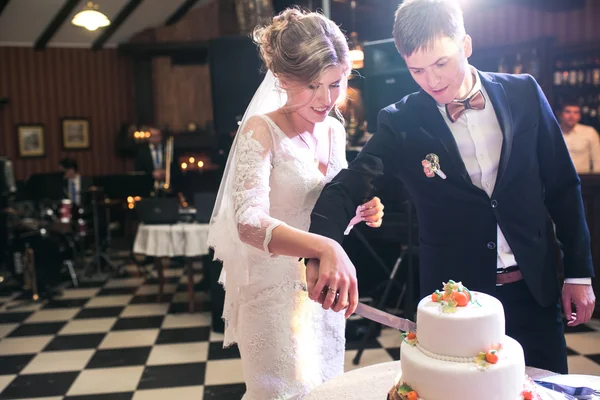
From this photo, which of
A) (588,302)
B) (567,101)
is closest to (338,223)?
(588,302)

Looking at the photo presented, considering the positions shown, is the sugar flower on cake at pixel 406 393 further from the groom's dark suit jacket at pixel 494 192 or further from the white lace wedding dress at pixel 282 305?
the white lace wedding dress at pixel 282 305

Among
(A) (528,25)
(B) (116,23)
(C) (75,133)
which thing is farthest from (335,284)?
(C) (75,133)

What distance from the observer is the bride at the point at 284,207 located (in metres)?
1.54

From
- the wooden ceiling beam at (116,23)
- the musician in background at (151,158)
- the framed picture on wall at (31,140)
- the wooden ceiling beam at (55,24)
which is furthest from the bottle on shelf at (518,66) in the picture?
the framed picture on wall at (31,140)

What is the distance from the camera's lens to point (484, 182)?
62.1 inches

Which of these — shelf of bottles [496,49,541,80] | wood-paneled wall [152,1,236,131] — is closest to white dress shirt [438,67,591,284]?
shelf of bottles [496,49,541,80]

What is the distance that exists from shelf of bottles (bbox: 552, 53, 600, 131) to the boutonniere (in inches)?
281

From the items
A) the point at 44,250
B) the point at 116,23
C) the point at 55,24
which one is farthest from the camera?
the point at 116,23

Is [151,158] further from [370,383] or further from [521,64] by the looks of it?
[370,383]

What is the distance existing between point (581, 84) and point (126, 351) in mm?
6768

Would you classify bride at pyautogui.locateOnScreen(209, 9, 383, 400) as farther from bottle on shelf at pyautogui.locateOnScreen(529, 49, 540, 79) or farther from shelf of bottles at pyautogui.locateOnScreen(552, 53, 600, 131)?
shelf of bottles at pyautogui.locateOnScreen(552, 53, 600, 131)

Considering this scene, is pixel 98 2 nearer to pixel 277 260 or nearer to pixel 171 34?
pixel 171 34

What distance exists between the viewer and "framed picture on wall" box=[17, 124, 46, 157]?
10.7m

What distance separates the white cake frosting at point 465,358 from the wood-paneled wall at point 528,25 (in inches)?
304
